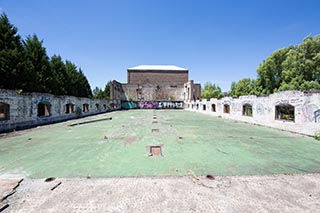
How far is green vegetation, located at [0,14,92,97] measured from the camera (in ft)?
38.1

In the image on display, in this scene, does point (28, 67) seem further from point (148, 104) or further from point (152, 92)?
point (152, 92)

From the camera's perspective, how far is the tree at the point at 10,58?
37.4 feet

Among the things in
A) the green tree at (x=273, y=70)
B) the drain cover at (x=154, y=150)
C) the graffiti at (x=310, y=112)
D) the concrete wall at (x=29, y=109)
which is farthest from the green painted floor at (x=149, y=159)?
the green tree at (x=273, y=70)

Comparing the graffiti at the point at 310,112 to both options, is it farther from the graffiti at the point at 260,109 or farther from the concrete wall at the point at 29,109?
the concrete wall at the point at 29,109

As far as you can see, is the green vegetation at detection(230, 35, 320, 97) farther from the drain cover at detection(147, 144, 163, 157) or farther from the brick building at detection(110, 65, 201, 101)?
the drain cover at detection(147, 144, 163, 157)

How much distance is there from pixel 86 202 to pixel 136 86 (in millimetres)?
36859

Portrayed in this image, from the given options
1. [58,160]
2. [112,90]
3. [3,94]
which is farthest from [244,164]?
[112,90]

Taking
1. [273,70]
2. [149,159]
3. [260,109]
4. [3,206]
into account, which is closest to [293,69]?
[273,70]

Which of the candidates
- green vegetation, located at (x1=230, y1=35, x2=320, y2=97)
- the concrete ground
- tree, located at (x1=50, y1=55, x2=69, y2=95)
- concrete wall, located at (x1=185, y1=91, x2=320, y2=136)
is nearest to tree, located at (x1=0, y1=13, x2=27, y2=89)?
tree, located at (x1=50, y1=55, x2=69, y2=95)

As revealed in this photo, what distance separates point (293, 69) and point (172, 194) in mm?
24794

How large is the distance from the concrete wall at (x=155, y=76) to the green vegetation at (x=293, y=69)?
25561 mm

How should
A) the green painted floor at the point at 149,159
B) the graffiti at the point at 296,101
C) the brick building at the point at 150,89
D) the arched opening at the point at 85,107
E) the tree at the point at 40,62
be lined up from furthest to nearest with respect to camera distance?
the brick building at the point at 150,89
the arched opening at the point at 85,107
the tree at the point at 40,62
the graffiti at the point at 296,101
the green painted floor at the point at 149,159

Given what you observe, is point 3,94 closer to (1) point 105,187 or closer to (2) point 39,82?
(2) point 39,82

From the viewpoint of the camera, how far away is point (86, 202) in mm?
2463
